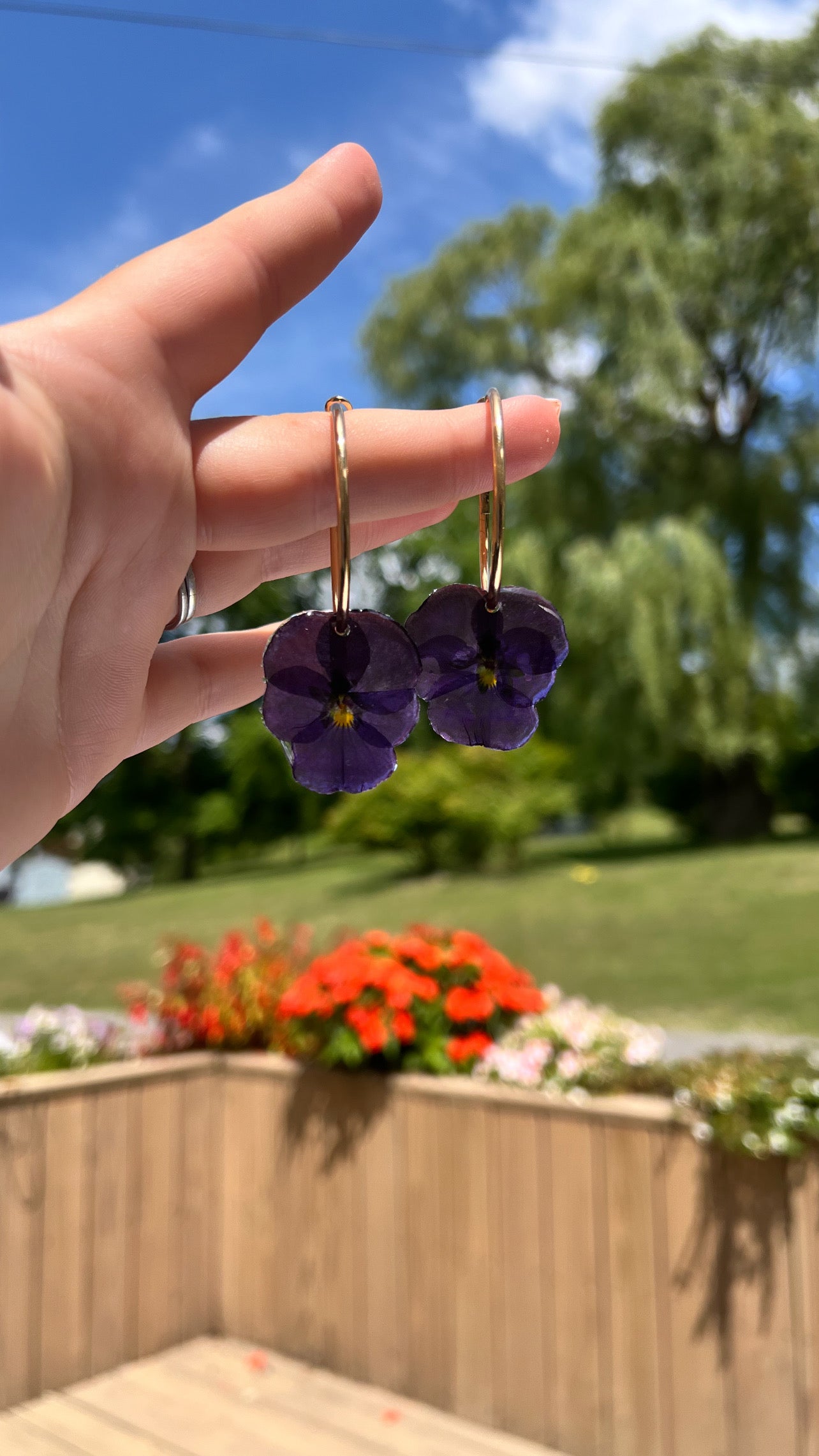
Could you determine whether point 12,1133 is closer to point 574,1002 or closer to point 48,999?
point 574,1002

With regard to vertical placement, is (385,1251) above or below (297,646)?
below

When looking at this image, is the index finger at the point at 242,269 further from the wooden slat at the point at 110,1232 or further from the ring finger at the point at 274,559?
the wooden slat at the point at 110,1232

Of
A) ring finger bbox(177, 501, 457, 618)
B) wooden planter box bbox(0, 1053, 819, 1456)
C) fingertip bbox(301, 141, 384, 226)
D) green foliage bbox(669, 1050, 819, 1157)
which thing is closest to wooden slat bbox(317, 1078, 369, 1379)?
wooden planter box bbox(0, 1053, 819, 1456)

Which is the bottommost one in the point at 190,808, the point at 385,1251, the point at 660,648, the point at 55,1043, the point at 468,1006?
the point at 385,1251

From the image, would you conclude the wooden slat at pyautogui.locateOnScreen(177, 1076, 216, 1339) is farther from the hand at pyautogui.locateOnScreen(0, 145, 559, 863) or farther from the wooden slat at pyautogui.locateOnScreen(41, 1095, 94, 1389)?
the hand at pyautogui.locateOnScreen(0, 145, 559, 863)

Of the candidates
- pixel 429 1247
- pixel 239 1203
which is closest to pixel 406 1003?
pixel 429 1247

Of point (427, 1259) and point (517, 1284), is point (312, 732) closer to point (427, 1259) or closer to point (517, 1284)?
point (517, 1284)
